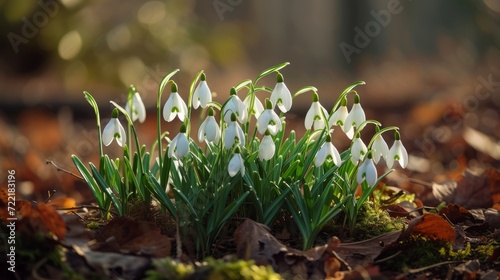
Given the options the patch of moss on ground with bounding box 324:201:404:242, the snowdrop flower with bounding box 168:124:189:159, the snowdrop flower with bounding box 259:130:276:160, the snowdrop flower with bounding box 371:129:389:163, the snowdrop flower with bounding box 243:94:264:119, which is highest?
the snowdrop flower with bounding box 243:94:264:119

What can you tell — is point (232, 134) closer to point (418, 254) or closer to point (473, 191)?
point (418, 254)

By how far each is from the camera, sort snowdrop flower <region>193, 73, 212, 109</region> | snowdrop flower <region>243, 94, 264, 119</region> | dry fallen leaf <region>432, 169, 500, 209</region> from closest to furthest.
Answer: snowdrop flower <region>193, 73, 212, 109</region>, snowdrop flower <region>243, 94, 264, 119</region>, dry fallen leaf <region>432, 169, 500, 209</region>

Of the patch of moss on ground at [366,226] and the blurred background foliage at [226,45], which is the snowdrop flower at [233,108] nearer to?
the patch of moss on ground at [366,226]

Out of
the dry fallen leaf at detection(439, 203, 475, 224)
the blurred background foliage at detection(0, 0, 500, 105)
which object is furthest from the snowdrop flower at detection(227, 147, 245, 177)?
the blurred background foliage at detection(0, 0, 500, 105)

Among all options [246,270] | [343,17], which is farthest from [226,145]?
[343,17]

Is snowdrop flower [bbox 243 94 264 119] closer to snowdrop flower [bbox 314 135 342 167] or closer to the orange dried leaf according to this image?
snowdrop flower [bbox 314 135 342 167]

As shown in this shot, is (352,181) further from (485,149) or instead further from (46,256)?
(485,149)

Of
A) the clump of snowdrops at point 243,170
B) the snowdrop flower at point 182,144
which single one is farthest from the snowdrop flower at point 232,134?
the snowdrop flower at point 182,144

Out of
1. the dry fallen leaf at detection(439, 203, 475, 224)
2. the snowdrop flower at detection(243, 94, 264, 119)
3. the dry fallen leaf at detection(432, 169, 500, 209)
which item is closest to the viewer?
the snowdrop flower at detection(243, 94, 264, 119)
